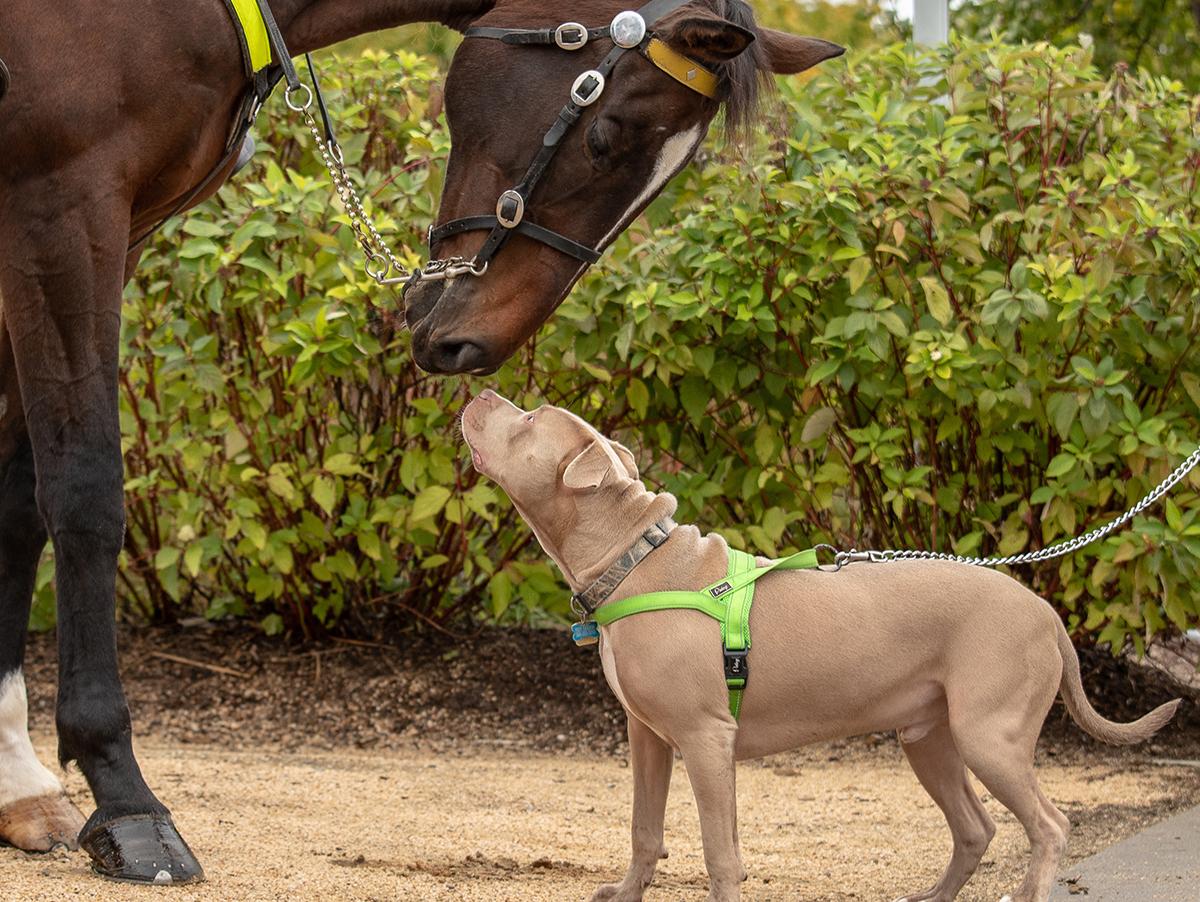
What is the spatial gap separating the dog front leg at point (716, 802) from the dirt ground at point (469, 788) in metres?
0.53

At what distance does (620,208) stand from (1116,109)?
3037 mm

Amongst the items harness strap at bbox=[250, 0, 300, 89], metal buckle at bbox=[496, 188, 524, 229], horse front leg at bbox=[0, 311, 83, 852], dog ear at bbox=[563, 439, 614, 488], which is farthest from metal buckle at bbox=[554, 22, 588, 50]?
horse front leg at bbox=[0, 311, 83, 852]

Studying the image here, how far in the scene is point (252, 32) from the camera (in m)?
3.45

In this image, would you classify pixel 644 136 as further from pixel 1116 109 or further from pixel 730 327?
pixel 1116 109

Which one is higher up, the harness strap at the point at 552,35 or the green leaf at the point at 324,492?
the harness strap at the point at 552,35

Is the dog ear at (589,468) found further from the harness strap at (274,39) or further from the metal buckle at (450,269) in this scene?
the harness strap at (274,39)

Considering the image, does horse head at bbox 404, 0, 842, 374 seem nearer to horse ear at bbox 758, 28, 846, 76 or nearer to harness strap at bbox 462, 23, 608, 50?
harness strap at bbox 462, 23, 608, 50

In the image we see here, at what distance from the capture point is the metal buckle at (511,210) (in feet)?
10.7

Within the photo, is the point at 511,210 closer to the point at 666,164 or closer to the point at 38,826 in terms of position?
the point at 666,164

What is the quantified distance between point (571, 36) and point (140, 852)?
6.62 feet

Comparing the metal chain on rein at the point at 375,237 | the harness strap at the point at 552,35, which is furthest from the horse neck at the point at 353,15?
the harness strap at the point at 552,35

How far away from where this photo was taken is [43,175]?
3232mm

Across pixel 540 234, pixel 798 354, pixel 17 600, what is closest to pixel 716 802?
pixel 540 234

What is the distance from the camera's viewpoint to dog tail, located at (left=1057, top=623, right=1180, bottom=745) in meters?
3.29
